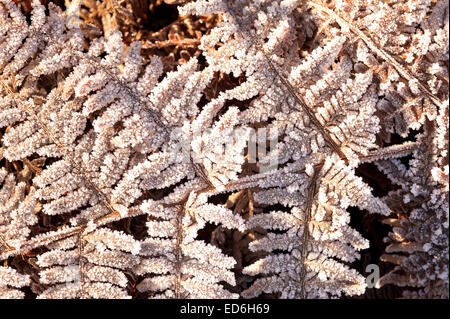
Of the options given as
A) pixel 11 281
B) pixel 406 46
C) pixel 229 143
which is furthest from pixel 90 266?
pixel 406 46

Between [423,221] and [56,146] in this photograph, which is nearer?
[56,146]

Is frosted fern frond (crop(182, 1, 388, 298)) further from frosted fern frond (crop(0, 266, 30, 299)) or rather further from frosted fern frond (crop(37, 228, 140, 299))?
frosted fern frond (crop(0, 266, 30, 299))

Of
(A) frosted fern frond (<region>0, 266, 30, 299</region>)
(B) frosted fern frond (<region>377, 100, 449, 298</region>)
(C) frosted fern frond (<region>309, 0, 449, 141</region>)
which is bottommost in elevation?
(A) frosted fern frond (<region>0, 266, 30, 299</region>)

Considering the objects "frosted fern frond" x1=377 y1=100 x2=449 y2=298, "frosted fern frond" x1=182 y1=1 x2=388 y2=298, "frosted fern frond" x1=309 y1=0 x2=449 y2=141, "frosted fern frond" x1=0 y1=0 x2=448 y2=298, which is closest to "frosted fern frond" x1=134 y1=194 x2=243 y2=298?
"frosted fern frond" x1=0 y1=0 x2=448 y2=298

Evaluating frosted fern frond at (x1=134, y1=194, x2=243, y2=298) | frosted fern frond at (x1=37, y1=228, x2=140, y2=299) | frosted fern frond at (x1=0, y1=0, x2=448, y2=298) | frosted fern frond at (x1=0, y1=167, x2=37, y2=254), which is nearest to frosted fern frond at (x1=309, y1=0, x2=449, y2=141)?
frosted fern frond at (x1=0, y1=0, x2=448, y2=298)

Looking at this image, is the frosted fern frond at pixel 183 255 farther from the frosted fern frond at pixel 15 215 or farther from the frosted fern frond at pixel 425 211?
the frosted fern frond at pixel 425 211

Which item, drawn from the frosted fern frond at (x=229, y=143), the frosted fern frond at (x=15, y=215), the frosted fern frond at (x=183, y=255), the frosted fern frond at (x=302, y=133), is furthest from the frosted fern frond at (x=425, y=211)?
the frosted fern frond at (x=15, y=215)

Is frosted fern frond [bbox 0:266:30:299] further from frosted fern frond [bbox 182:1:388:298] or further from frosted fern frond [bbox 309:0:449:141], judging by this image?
frosted fern frond [bbox 309:0:449:141]

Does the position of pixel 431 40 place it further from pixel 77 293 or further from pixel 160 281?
pixel 77 293

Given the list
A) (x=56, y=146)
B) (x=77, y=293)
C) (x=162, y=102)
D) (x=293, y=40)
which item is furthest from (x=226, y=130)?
(x=77, y=293)

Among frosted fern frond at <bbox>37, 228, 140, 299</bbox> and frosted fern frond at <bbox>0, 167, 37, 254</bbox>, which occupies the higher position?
frosted fern frond at <bbox>0, 167, 37, 254</bbox>

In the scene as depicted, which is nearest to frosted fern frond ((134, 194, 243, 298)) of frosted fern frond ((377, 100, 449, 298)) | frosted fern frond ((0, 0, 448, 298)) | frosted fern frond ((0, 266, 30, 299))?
frosted fern frond ((0, 0, 448, 298))
